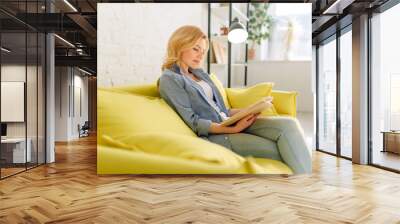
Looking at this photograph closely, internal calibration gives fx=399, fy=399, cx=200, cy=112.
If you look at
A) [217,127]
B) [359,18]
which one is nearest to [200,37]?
[217,127]

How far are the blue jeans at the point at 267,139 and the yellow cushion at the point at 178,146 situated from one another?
0.35 ft

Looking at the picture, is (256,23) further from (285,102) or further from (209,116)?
(209,116)

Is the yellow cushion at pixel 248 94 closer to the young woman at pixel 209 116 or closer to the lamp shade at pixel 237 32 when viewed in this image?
the young woman at pixel 209 116

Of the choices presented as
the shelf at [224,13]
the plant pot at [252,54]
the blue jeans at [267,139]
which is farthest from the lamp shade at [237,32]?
the blue jeans at [267,139]

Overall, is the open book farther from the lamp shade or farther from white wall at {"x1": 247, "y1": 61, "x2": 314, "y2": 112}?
the lamp shade

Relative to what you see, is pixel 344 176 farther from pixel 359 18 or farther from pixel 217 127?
pixel 359 18

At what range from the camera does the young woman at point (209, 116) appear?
493cm

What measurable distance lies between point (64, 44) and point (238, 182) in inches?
289

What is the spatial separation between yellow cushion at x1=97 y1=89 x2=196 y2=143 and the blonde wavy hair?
0.53 metres

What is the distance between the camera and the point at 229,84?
5.18 meters

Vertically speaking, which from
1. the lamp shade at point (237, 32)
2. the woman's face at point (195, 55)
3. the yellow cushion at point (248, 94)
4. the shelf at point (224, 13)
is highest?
the shelf at point (224, 13)

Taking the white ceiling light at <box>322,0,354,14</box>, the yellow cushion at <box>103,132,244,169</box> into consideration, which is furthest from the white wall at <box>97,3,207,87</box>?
the white ceiling light at <box>322,0,354,14</box>

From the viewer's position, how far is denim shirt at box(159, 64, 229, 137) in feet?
16.2

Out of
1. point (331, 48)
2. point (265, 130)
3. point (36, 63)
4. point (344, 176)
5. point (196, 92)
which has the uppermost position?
point (331, 48)
